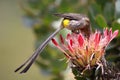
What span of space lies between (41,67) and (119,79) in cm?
69

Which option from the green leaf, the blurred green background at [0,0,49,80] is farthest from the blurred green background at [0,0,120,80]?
the blurred green background at [0,0,49,80]

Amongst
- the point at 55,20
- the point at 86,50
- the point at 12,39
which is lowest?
the point at 86,50

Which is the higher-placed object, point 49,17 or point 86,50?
point 49,17

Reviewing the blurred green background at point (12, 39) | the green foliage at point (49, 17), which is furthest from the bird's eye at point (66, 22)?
the blurred green background at point (12, 39)

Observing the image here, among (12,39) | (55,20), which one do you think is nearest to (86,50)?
(55,20)

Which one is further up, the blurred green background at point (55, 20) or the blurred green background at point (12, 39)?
the blurred green background at point (12, 39)

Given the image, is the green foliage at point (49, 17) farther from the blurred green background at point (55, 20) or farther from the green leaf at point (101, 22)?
the green leaf at point (101, 22)

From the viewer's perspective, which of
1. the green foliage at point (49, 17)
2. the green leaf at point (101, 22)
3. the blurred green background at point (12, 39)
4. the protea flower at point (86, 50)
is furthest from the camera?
the blurred green background at point (12, 39)

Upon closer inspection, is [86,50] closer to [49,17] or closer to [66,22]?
[66,22]

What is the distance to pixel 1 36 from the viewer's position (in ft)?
17.9

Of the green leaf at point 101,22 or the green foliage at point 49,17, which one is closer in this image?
the green leaf at point 101,22

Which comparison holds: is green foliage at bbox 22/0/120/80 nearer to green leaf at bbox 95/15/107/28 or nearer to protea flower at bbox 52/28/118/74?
green leaf at bbox 95/15/107/28

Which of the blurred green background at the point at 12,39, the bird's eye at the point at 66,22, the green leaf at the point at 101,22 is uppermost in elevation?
the blurred green background at the point at 12,39

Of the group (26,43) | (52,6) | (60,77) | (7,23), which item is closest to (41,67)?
(60,77)
